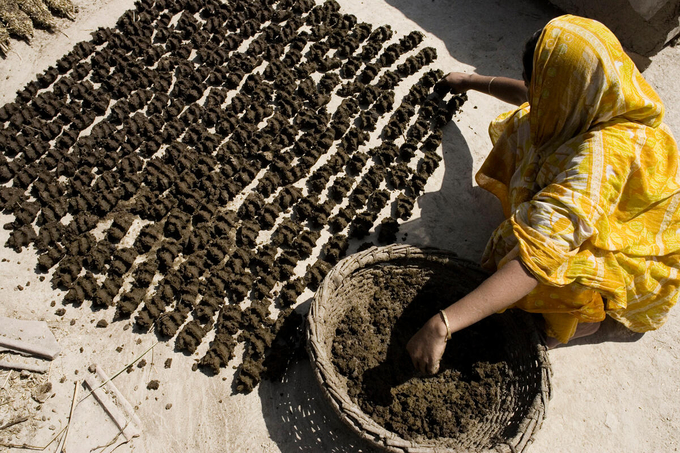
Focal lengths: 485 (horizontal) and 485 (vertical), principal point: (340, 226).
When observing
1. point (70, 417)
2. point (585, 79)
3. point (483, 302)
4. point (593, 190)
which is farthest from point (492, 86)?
point (70, 417)

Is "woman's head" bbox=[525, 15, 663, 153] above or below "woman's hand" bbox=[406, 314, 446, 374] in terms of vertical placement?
above

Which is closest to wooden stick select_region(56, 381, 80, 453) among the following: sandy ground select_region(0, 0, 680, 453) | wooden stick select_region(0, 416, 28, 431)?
sandy ground select_region(0, 0, 680, 453)

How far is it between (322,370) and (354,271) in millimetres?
631

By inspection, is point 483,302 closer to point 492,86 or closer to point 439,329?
point 439,329

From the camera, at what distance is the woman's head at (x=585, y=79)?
213 cm

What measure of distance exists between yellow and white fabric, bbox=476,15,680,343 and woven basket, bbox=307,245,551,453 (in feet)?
0.83

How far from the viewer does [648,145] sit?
224 cm

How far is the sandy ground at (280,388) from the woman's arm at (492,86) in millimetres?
445

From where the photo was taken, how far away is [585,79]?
215 cm

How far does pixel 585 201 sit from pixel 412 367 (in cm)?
133

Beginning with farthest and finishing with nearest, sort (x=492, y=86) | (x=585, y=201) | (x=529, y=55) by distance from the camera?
(x=492, y=86) < (x=529, y=55) < (x=585, y=201)

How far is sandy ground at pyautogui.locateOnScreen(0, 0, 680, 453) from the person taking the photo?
2613 mm

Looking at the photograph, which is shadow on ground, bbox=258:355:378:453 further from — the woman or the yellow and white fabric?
the yellow and white fabric

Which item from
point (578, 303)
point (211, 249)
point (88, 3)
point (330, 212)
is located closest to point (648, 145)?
point (578, 303)
